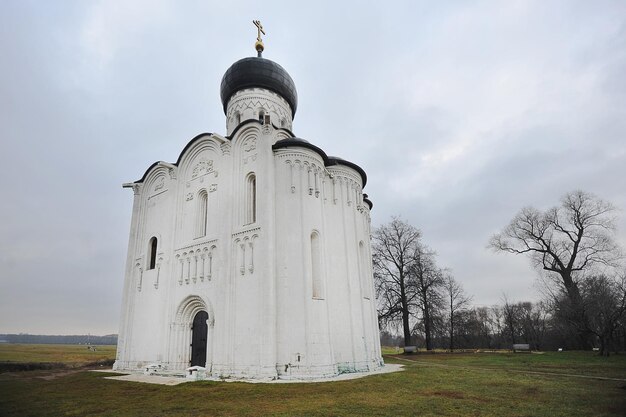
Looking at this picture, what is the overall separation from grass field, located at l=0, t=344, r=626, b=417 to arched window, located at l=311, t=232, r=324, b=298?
355 cm

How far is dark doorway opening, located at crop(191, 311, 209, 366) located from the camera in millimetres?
15258

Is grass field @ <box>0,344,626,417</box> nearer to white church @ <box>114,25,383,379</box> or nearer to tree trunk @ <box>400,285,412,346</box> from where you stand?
white church @ <box>114,25,383,379</box>

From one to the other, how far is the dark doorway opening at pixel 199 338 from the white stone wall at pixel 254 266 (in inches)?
9.9

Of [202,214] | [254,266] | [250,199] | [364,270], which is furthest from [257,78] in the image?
[364,270]

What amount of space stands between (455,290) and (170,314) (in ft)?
73.3

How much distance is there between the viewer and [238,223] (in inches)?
577

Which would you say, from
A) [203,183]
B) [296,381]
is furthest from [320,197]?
[296,381]

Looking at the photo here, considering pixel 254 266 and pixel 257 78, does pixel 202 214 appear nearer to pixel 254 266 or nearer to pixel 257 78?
pixel 254 266

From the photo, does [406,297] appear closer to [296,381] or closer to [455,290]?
[455,290]

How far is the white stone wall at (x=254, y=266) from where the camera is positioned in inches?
505

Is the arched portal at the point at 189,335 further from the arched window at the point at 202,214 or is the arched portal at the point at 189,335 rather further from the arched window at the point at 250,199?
the arched window at the point at 250,199

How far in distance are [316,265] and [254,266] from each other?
252 centimetres

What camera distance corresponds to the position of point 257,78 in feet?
63.5

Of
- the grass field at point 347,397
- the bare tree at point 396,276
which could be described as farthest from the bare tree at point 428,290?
the grass field at point 347,397
